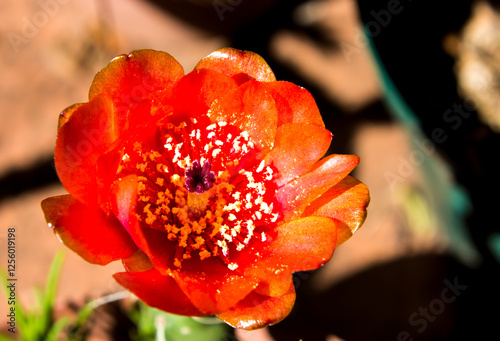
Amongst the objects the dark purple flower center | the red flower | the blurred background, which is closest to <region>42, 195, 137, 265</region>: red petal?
the red flower

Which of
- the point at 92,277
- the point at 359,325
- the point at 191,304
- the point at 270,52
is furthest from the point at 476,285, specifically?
the point at 191,304

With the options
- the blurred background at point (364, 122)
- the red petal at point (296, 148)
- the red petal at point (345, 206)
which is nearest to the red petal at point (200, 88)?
the red petal at point (296, 148)

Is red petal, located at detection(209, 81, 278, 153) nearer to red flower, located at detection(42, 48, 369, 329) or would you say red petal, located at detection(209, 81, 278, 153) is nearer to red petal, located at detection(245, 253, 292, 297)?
red flower, located at detection(42, 48, 369, 329)

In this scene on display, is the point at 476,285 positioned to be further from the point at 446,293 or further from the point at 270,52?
the point at 270,52

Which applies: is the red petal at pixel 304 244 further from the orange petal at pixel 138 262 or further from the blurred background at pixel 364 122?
the blurred background at pixel 364 122

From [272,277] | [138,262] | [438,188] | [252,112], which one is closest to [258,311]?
[272,277]

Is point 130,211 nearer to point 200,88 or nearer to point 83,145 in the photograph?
point 83,145

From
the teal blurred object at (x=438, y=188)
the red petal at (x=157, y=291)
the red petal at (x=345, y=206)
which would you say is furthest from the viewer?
the teal blurred object at (x=438, y=188)
